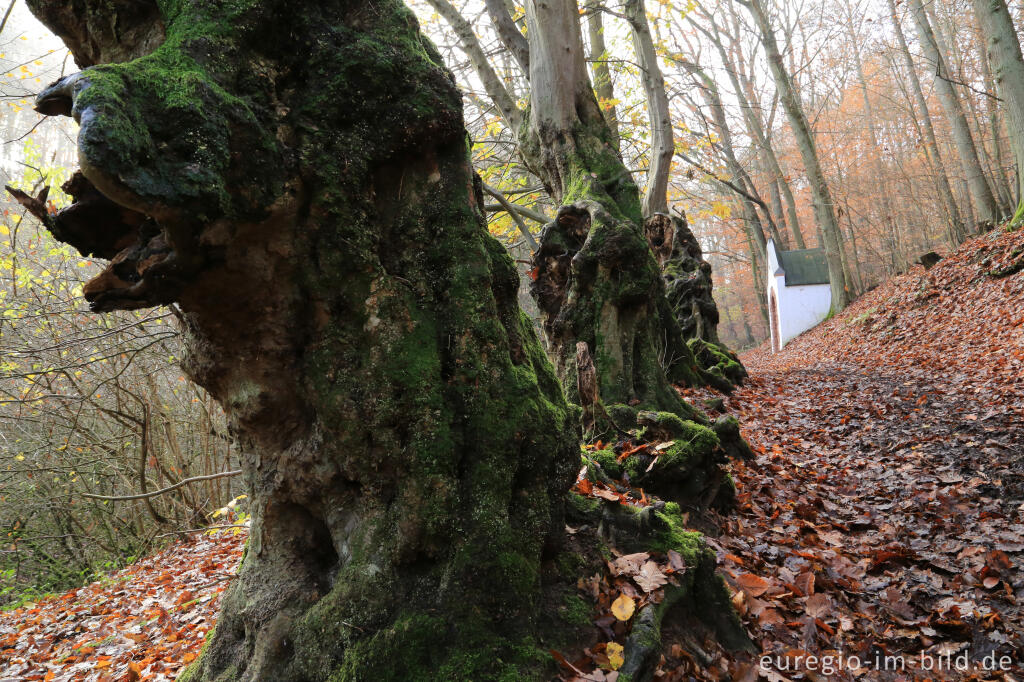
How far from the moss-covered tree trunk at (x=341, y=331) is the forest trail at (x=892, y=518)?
1.48m

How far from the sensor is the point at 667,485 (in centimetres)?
450

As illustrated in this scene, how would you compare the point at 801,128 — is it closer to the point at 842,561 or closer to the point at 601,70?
the point at 601,70

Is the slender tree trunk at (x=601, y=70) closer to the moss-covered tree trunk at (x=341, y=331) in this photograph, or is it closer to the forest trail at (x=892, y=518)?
the forest trail at (x=892, y=518)

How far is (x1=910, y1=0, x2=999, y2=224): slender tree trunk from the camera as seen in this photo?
15258 mm

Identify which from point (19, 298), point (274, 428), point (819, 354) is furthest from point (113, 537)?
point (819, 354)

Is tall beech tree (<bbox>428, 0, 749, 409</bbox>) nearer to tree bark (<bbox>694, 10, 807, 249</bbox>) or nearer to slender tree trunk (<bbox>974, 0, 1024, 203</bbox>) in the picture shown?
slender tree trunk (<bbox>974, 0, 1024, 203</bbox>)

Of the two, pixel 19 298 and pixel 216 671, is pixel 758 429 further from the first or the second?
pixel 19 298

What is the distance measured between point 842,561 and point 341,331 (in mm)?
3710

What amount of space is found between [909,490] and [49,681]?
712cm

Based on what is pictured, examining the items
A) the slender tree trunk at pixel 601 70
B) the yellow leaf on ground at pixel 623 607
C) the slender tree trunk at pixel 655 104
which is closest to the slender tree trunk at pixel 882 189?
the slender tree trunk at pixel 601 70

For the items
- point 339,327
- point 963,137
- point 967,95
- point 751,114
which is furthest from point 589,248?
point 751,114

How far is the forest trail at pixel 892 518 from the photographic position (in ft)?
9.93

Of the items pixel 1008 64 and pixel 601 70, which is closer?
pixel 1008 64

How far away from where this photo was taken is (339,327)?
257cm
